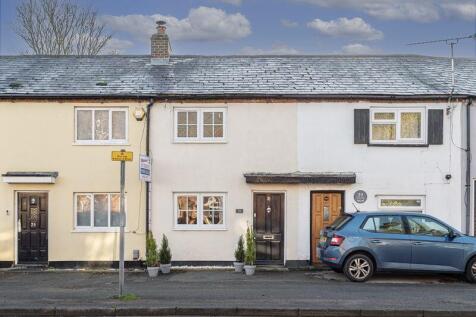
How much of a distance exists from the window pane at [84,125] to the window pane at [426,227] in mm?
8984

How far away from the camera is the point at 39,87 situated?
19703mm

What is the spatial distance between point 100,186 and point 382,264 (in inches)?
314

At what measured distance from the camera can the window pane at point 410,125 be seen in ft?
63.7

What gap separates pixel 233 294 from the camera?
14461 mm

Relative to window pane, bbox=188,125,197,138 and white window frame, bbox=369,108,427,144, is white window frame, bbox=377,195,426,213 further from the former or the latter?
window pane, bbox=188,125,197,138

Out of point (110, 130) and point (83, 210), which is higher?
point (110, 130)

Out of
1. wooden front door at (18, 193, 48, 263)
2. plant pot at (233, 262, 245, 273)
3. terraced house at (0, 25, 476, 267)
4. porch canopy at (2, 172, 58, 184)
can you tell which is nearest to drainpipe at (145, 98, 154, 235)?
terraced house at (0, 25, 476, 267)

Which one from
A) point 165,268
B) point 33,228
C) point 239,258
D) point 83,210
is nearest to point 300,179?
point 239,258

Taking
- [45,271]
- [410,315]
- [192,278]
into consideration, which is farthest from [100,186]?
[410,315]

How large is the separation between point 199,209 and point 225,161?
60.4 inches

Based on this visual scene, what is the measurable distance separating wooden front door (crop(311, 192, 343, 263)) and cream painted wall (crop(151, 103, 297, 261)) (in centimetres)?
Result: 121

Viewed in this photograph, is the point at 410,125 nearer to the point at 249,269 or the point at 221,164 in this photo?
the point at 221,164

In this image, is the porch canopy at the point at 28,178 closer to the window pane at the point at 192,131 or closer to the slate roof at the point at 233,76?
the slate roof at the point at 233,76

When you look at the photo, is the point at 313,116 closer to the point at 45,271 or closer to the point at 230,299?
the point at 230,299
